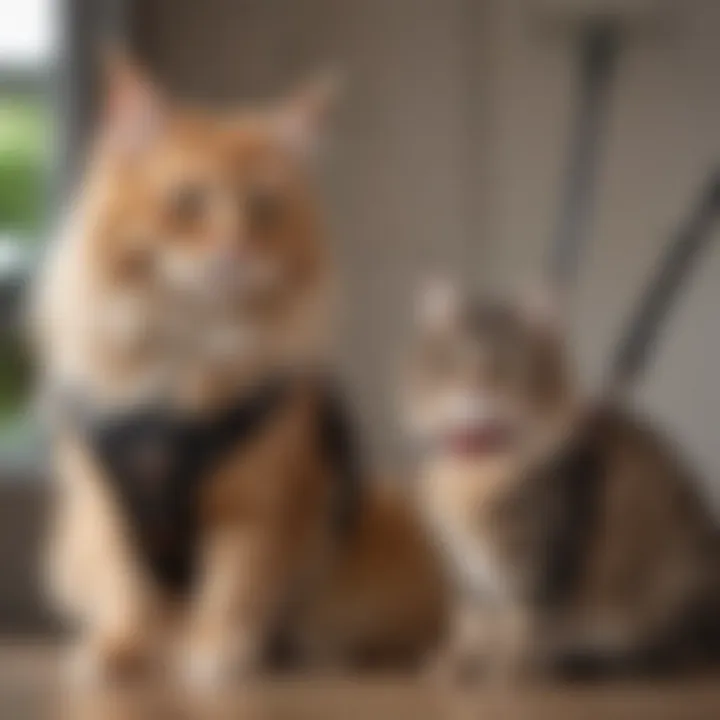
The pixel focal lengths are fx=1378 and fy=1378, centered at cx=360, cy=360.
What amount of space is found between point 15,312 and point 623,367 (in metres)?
0.57

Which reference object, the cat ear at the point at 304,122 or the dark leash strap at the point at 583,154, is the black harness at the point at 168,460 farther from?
the dark leash strap at the point at 583,154

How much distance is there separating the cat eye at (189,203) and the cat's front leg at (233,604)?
0.71ft

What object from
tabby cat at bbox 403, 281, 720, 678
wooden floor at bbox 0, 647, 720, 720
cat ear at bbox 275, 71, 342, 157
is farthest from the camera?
cat ear at bbox 275, 71, 342, 157

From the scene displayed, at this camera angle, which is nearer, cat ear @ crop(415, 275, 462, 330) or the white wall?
cat ear @ crop(415, 275, 462, 330)

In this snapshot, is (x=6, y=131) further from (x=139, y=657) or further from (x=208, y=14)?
(x=139, y=657)

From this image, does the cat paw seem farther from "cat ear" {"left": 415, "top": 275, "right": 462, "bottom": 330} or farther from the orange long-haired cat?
"cat ear" {"left": 415, "top": 275, "right": 462, "bottom": 330}

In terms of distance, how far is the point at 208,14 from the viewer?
50.6 inches

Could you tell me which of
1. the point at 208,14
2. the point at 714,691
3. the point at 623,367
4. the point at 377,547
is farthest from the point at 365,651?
the point at 208,14

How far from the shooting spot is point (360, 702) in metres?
0.85

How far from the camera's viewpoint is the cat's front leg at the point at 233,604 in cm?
93

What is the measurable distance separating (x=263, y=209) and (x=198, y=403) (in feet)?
0.47

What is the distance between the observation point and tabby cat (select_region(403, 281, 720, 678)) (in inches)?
35.8

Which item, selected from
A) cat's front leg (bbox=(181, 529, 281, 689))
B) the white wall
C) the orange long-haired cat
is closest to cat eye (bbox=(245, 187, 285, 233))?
the orange long-haired cat

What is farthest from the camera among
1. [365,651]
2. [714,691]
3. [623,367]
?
[623,367]
